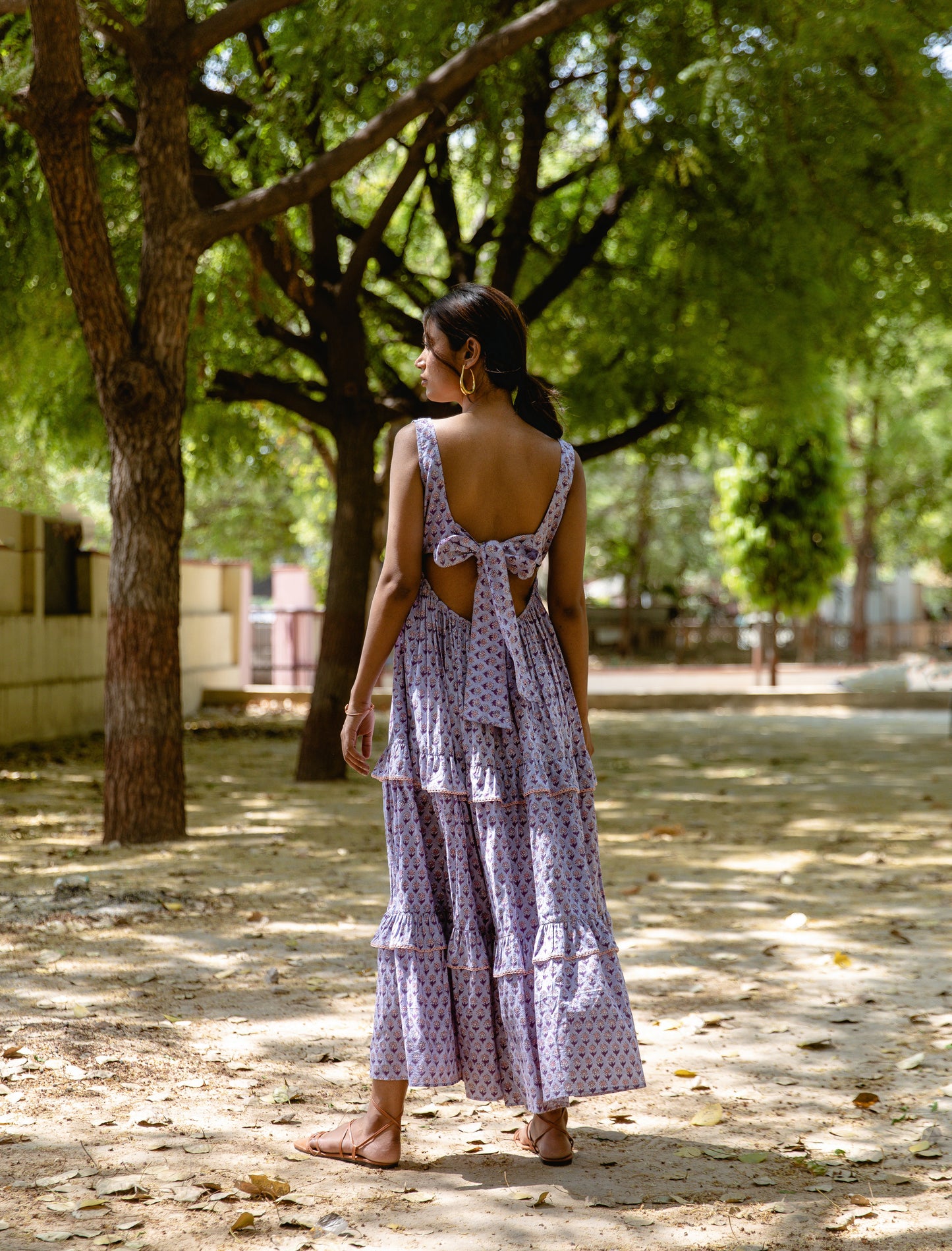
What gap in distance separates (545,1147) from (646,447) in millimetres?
12105

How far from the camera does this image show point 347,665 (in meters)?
11.1

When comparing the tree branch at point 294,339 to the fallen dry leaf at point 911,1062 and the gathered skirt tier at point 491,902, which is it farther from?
the fallen dry leaf at point 911,1062

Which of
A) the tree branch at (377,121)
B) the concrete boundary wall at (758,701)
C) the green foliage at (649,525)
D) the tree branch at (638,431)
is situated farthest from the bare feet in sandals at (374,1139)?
the green foliage at (649,525)

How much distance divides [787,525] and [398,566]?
1900 centimetres

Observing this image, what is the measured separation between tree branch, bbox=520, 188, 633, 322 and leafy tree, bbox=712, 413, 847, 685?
10156 millimetres

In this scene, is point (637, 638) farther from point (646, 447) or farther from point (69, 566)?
point (69, 566)

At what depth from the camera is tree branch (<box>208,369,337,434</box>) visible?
11117 millimetres

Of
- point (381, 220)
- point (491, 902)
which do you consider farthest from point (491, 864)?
point (381, 220)

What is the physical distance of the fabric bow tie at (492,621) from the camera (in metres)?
3.41

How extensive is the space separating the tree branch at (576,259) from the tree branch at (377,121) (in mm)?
3589

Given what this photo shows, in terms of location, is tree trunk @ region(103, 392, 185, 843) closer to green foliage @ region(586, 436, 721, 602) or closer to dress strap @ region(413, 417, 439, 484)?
dress strap @ region(413, 417, 439, 484)

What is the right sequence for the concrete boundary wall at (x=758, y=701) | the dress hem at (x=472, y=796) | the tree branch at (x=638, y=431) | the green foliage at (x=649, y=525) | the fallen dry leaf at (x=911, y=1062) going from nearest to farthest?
the dress hem at (x=472, y=796) < the fallen dry leaf at (x=911, y=1062) < the tree branch at (x=638, y=431) < the concrete boundary wall at (x=758, y=701) < the green foliage at (x=649, y=525)

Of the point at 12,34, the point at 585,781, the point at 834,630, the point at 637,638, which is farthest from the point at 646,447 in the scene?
the point at 834,630

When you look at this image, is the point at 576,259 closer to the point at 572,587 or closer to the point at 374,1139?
the point at 572,587
